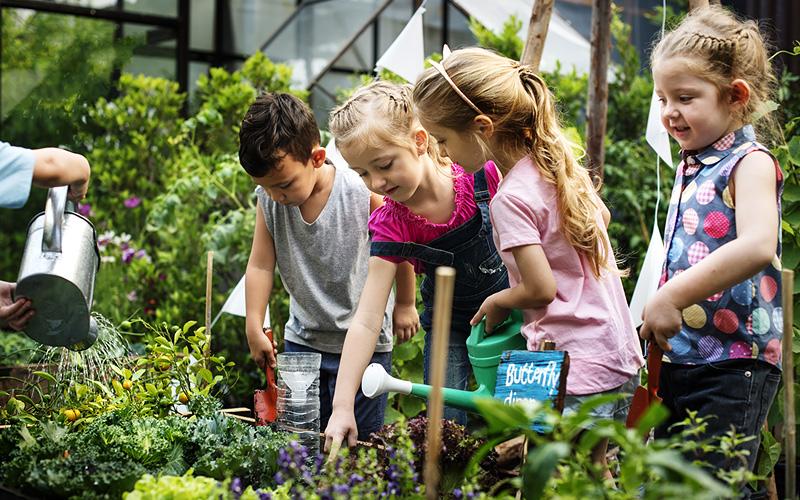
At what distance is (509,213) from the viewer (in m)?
1.29

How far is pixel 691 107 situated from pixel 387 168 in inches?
25.5

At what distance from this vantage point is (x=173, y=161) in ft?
14.1

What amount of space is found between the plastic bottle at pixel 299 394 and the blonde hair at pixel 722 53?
37.7 inches

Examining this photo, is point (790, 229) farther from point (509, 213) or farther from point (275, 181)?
point (275, 181)

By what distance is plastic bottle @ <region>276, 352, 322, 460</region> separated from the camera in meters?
1.55

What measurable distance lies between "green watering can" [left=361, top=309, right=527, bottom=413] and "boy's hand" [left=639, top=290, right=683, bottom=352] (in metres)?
0.27

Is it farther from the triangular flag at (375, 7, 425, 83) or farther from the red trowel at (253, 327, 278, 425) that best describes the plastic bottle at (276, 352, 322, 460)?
the triangular flag at (375, 7, 425, 83)

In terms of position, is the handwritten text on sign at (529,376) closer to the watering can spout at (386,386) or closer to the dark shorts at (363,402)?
the watering can spout at (386,386)

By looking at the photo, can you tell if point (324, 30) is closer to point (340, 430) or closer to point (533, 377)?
point (340, 430)

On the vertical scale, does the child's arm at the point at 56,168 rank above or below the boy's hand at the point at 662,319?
above

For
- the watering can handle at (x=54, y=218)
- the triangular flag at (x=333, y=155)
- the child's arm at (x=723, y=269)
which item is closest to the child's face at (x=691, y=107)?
the child's arm at (x=723, y=269)

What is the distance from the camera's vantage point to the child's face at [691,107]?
1.35m

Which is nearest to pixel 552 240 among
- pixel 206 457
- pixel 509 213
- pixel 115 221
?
pixel 509 213

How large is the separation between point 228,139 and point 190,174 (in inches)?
21.9
